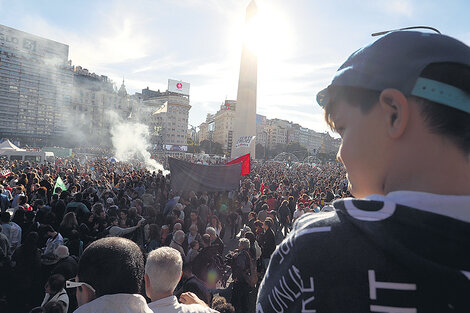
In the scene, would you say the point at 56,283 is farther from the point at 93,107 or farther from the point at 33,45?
the point at 93,107

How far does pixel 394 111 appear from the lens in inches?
29.0


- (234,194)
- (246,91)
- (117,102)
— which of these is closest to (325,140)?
(117,102)

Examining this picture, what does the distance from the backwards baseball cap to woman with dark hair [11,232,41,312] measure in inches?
216

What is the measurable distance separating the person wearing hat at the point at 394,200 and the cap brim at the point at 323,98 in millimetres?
42

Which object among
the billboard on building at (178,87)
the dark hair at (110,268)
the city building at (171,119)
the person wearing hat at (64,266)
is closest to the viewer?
the dark hair at (110,268)

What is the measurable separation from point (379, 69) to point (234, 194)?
1278 cm

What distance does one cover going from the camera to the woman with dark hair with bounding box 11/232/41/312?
4.41 meters

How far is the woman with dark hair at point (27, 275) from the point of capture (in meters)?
4.41

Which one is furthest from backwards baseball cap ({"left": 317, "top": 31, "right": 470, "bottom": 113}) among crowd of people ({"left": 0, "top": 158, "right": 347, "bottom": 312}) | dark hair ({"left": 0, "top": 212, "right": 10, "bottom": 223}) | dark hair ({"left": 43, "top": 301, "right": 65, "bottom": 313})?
dark hair ({"left": 0, "top": 212, "right": 10, "bottom": 223})

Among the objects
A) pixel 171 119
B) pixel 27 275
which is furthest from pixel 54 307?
pixel 171 119

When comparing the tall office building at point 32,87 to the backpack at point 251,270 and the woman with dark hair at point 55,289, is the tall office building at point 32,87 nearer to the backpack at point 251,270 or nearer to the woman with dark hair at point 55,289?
the woman with dark hair at point 55,289

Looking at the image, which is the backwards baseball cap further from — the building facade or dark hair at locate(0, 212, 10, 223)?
the building facade

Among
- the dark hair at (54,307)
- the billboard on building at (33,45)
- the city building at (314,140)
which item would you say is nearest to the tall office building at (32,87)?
the billboard on building at (33,45)

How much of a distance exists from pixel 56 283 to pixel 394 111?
13.6ft
